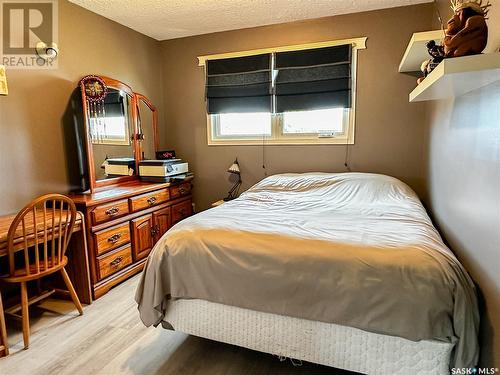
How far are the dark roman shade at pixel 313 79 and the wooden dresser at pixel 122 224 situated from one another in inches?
65.2

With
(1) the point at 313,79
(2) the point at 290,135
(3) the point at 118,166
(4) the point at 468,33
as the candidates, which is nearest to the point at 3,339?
(3) the point at 118,166

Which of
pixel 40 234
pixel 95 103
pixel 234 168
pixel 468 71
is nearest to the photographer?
pixel 468 71

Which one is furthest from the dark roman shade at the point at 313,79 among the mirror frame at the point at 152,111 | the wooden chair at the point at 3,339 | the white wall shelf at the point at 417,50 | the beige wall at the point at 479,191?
the wooden chair at the point at 3,339

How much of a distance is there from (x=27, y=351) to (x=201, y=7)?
308cm

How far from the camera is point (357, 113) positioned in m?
3.25

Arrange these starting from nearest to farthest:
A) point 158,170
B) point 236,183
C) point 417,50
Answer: point 417,50 < point 158,170 < point 236,183

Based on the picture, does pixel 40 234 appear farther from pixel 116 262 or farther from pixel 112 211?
pixel 116 262

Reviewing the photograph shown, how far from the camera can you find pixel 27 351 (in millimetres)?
1911

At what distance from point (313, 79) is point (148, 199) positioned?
7.03ft

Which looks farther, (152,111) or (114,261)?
→ (152,111)

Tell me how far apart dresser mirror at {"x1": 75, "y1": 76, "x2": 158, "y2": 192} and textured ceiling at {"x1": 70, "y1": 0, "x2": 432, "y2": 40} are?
0.67m

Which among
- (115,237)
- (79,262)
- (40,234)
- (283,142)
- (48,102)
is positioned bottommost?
(79,262)

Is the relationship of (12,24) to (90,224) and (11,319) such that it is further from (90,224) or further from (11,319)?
(11,319)

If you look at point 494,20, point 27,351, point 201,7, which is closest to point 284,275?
point 494,20
